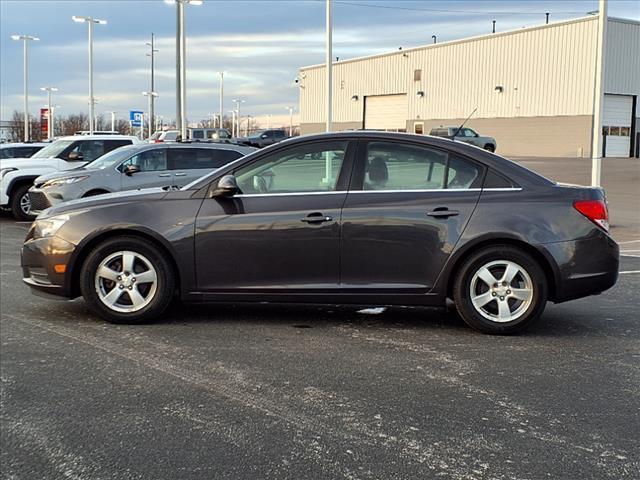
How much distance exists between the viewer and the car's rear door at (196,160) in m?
13.7

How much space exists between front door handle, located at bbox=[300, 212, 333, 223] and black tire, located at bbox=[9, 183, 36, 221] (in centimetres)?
1177

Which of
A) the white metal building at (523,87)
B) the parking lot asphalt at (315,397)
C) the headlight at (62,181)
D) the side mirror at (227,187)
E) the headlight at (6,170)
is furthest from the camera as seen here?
the white metal building at (523,87)

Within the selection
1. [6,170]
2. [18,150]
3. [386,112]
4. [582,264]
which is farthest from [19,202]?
[386,112]

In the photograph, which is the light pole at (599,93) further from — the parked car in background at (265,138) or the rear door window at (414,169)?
the parked car in background at (265,138)

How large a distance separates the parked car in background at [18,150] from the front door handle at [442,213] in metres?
15.1

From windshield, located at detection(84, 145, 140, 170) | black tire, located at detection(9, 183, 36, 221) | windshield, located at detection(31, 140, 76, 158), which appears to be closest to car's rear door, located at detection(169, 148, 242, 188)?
windshield, located at detection(84, 145, 140, 170)

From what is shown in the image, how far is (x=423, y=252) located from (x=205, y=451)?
287 centimetres

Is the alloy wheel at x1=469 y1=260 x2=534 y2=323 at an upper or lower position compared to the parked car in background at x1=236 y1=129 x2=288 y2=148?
lower

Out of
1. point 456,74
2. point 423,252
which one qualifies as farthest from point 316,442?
point 456,74

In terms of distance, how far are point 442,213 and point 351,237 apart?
0.78 m

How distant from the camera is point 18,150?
18688 millimetres

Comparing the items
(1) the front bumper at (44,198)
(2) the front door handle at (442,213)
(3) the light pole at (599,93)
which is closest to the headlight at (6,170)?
(1) the front bumper at (44,198)

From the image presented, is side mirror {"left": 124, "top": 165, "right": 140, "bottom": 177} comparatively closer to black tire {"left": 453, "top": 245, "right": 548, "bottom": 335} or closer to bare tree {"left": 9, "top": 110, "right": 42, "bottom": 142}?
black tire {"left": 453, "top": 245, "right": 548, "bottom": 335}

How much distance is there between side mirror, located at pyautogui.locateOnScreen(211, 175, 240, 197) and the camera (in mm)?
6078
